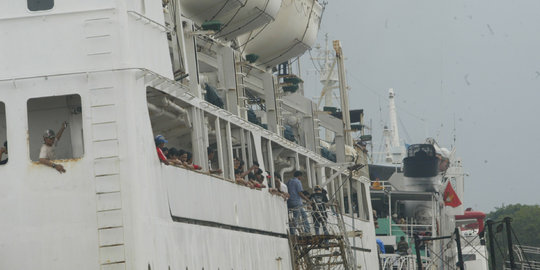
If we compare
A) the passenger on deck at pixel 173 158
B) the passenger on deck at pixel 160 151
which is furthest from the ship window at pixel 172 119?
the passenger on deck at pixel 160 151

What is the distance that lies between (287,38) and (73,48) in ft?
70.8

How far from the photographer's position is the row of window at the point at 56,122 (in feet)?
64.7

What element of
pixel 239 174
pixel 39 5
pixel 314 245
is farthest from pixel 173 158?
pixel 314 245

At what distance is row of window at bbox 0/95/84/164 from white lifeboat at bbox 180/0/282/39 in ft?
32.5

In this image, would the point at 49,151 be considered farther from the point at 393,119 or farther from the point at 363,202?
the point at 393,119

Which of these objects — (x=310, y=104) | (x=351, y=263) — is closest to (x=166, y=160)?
(x=351, y=263)

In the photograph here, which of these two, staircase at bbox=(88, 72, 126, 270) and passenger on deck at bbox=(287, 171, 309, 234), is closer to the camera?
staircase at bbox=(88, 72, 126, 270)

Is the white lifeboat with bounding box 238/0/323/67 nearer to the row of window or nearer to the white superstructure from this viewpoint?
the white superstructure

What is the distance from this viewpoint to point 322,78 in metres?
70.7

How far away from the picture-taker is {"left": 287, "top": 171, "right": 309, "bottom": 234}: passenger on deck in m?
30.6

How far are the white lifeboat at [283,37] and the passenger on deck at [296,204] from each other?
904 cm

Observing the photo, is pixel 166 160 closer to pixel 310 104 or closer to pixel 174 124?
pixel 174 124

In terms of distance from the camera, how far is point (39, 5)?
63.0ft

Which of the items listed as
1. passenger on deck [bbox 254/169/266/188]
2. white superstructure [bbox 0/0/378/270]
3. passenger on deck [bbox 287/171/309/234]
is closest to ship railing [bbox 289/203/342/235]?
passenger on deck [bbox 287/171/309/234]
